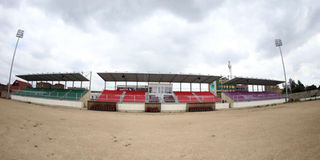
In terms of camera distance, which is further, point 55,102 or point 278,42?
point 278,42

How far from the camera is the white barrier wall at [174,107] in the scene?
933 inches

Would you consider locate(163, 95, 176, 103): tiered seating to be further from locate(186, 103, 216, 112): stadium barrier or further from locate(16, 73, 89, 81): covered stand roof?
locate(16, 73, 89, 81): covered stand roof

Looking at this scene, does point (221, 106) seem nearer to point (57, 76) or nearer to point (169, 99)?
point (169, 99)

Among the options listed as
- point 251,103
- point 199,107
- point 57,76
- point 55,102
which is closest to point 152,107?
point 199,107

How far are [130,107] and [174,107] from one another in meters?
8.17

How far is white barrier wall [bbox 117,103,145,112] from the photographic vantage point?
2266 cm

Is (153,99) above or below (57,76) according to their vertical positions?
below

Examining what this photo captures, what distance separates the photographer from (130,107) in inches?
897

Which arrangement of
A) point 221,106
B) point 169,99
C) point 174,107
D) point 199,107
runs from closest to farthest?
1. point 174,107
2. point 199,107
3. point 221,106
4. point 169,99

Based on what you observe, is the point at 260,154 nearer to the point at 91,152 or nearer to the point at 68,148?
the point at 91,152

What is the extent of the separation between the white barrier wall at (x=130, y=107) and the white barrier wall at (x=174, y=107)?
3.94m

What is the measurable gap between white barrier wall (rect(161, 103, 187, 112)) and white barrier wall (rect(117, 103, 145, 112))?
394cm

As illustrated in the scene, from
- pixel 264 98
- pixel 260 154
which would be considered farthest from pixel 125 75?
pixel 264 98

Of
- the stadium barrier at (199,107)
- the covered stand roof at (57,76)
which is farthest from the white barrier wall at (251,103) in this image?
the covered stand roof at (57,76)
